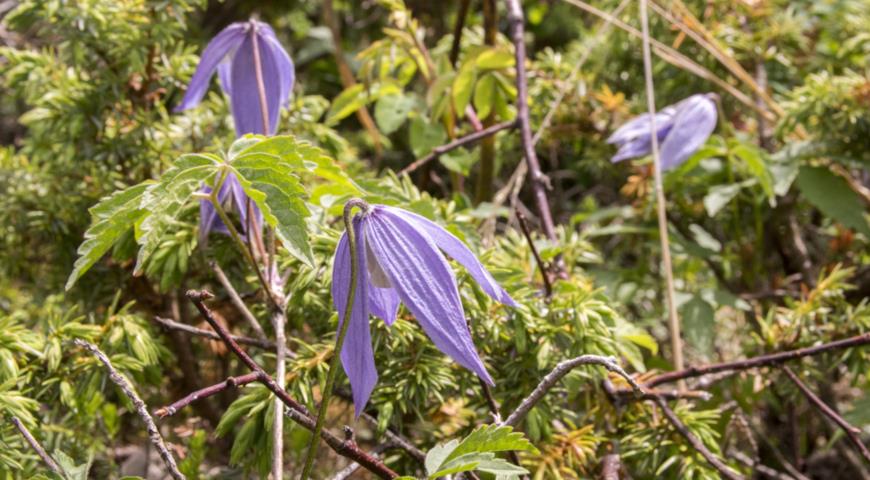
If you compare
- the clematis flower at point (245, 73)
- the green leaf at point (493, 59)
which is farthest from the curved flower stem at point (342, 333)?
the green leaf at point (493, 59)

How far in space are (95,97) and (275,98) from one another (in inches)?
13.7

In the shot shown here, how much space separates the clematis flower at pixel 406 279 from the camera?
79 centimetres

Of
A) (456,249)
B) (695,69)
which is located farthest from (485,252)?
(695,69)

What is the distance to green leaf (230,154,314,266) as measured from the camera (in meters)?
0.79

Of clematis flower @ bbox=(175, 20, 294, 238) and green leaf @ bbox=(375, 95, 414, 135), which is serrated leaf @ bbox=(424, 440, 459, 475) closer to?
clematis flower @ bbox=(175, 20, 294, 238)

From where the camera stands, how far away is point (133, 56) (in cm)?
125

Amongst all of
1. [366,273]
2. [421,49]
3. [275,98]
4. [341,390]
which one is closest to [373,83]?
[421,49]

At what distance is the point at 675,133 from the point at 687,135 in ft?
0.07

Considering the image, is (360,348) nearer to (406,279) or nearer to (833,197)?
(406,279)

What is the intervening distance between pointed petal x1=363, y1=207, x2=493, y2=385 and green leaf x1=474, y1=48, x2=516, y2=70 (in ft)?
2.08

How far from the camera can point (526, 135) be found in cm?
137

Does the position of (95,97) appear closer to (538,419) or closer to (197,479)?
(197,479)

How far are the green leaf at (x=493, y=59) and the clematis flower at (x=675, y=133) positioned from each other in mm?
262

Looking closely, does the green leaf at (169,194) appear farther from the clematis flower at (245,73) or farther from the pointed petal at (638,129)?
the pointed petal at (638,129)
